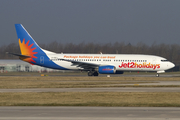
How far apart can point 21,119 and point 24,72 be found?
5538 cm

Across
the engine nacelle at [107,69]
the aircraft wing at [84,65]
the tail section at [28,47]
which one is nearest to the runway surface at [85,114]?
the engine nacelle at [107,69]

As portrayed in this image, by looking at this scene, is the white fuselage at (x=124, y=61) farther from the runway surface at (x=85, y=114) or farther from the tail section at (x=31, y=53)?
the runway surface at (x=85, y=114)

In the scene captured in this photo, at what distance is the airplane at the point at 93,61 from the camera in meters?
49.9

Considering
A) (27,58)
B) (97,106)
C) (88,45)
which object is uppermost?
(88,45)

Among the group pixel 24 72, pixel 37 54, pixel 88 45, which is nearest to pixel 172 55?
pixel 88 45

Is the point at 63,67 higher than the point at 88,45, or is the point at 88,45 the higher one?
the point at 88,45

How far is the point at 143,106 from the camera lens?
56.4 ft

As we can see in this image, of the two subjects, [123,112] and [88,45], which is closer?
[123,112]

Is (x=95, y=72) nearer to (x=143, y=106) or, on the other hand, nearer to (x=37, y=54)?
(x=37, y=54)

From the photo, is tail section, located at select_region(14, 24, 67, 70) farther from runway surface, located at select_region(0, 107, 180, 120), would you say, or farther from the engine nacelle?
→ runway surface, located at select_region(0, 107, 180, 120)

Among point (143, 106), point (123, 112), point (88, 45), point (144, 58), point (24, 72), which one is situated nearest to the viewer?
point (123, 112)

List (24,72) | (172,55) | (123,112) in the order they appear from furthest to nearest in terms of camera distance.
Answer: (172,55), (24,72), (123,112)

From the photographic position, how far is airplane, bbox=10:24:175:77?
49.9 meters

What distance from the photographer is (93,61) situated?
51188 millimetres
